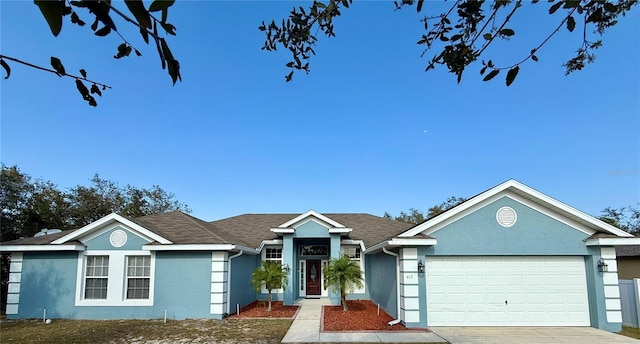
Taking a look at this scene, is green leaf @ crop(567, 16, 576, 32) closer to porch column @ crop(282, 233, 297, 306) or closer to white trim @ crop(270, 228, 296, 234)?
white trim @ crop(270, 228, 296, 234)

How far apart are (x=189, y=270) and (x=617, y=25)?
1334 cm

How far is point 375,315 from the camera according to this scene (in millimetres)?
13859

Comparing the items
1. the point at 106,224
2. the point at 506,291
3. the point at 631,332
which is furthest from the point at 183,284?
the point at 631,332

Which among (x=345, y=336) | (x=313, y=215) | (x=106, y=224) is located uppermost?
(x=313, y=215)

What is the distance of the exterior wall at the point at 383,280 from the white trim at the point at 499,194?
6.65 ft

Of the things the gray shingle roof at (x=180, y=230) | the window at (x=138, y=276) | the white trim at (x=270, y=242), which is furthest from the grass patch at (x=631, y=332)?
the window at (x=138, y=276)

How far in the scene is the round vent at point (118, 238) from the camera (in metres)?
13.7

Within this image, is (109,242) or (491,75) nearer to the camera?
(491,75)

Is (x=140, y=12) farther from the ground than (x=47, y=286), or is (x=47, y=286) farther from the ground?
(x=140, y=12)

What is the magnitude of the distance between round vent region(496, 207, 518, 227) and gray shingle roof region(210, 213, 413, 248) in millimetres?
6693

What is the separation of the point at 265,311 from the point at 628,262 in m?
16.2

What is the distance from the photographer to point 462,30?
3455mm

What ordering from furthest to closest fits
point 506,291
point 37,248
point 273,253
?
1. point 273,253
2. point 37,248
3. point 506,291

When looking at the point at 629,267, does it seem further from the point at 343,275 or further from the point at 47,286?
the point at 47,286
